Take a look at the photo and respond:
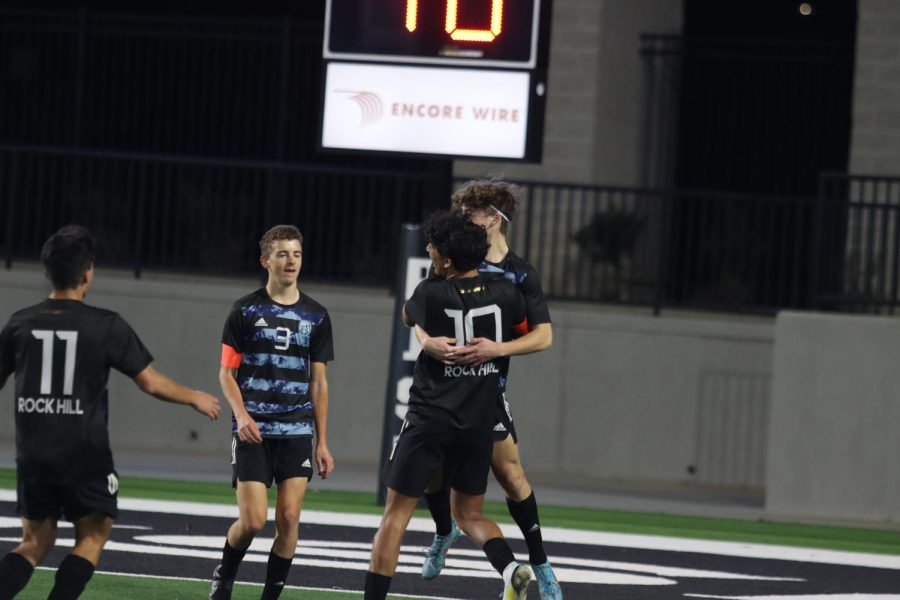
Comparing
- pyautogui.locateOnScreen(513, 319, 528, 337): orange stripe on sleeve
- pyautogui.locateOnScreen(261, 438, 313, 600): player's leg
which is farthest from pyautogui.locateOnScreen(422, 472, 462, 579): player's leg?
pyautogui.locateOnScreen(513, 319, 528, 337): orange stripe on sleeve

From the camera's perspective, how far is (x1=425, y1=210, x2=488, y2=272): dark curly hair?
24.0 feet

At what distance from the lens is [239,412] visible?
7570 mm

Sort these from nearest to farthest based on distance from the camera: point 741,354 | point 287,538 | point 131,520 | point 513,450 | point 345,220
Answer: point 287,538, point 513,450, point 131,520, point 741,354, point 345,220

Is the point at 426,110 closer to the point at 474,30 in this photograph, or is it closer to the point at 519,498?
the point at 474,30

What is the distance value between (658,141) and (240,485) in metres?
11.2

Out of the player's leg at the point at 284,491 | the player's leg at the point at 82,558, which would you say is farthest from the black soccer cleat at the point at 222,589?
the player's leg at the point at 82,558

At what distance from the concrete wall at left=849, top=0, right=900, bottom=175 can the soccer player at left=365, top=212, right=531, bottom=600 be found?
32.3 ft

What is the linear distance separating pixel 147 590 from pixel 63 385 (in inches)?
84.9

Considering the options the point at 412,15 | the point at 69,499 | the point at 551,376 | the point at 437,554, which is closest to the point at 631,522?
the point at 551,376

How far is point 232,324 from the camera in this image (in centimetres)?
773

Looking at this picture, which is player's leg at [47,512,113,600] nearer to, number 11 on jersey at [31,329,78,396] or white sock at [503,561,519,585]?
number 11 on jersey at [31,329,78,396]

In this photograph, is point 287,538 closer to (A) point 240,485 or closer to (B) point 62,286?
(A) point 240,485

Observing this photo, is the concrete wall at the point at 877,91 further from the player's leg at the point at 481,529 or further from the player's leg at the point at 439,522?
the player's leg at the point at 481,529

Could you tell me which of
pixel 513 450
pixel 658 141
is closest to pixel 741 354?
pixel 658 141
